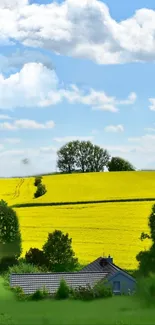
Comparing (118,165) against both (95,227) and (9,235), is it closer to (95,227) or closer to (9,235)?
(95,227)

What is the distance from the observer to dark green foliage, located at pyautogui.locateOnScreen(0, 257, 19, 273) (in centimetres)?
4972

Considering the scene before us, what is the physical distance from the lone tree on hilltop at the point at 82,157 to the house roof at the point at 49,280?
95764 millimetres

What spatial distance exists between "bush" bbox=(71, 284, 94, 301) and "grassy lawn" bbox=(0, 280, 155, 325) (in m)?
0.83

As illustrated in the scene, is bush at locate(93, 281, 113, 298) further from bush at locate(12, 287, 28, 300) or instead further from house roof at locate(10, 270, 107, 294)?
bush at locate(12, 287, 28, 300)

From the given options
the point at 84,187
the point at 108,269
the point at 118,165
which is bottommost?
the point at 108,269

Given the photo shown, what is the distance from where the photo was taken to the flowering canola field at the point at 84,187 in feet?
287

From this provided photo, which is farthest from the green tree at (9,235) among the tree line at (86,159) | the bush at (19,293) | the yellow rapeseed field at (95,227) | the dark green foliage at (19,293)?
the tree line at (86,159)

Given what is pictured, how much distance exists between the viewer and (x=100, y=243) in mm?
58594

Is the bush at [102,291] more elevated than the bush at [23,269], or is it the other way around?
the bush at [23,269]

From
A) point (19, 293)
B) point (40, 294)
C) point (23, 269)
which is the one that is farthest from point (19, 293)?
point (23, 269)

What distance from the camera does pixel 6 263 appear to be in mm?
50125

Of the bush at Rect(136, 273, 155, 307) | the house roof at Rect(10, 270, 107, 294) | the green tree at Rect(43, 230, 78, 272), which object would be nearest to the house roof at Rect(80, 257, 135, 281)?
the house roof at Rect(10, 270, 107, 294)

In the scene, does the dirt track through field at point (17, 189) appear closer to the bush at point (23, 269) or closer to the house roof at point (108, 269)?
the bush at point (23, 269)

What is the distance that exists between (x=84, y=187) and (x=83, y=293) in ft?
200
